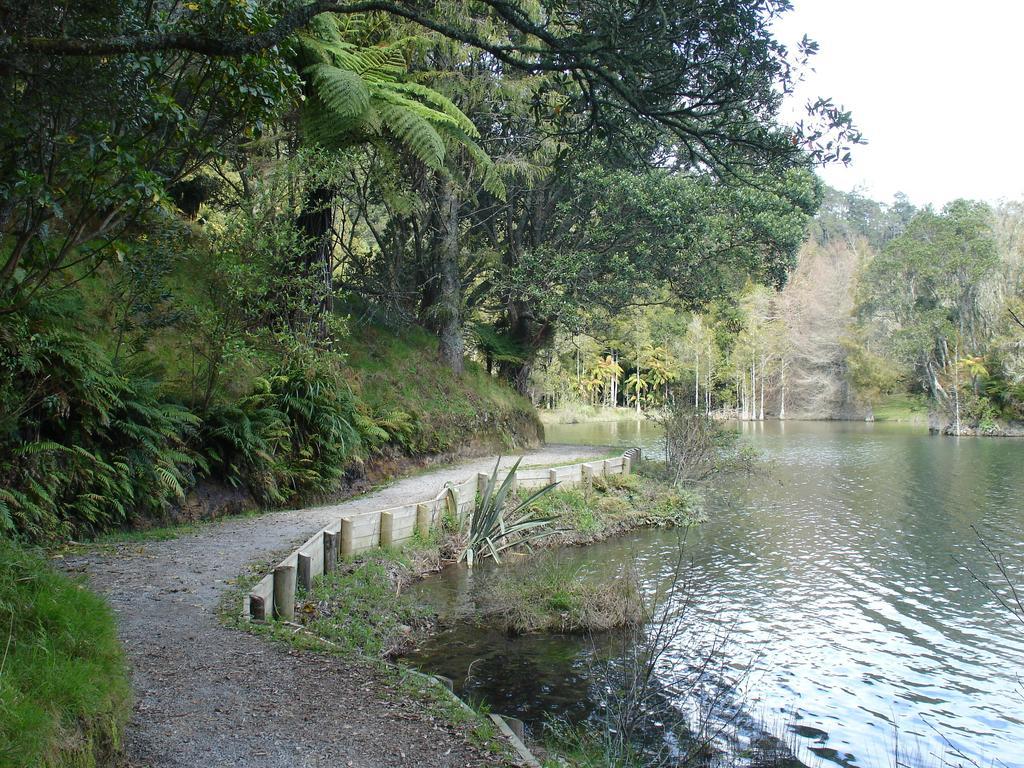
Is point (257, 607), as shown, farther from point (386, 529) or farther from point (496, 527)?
point (496, 527)

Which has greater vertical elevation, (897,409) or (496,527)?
(897,409)

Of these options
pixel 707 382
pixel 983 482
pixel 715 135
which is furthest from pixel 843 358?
pixel 715 135

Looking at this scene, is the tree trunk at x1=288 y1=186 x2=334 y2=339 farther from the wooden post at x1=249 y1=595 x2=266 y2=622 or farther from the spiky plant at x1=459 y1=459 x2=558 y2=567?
the wooden post at x1=249 y1=595 x2=266 y2=622

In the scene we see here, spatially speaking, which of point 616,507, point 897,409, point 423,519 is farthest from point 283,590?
point 897,409

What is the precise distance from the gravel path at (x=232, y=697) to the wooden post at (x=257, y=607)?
312 millimetres

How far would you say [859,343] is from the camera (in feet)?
186

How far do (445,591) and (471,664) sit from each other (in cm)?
250

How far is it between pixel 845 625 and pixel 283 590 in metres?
6.79

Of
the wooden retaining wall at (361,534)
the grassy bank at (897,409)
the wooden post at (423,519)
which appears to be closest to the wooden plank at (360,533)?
the wooden retaining wall at (361,534)

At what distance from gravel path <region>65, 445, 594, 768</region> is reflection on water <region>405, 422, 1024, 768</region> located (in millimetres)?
2066

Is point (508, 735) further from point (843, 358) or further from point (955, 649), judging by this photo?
point (843, 358)

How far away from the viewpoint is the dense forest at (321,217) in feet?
15.7

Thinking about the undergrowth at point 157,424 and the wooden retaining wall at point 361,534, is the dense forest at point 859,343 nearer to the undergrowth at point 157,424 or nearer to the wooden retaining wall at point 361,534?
the wooden retaining wall at point 361,534

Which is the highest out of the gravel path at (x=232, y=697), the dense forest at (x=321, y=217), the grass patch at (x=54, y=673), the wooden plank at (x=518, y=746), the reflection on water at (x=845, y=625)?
the dense forest at (x=321, y=217)
